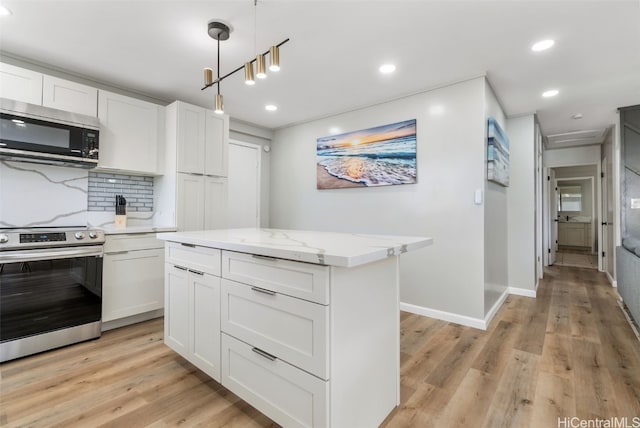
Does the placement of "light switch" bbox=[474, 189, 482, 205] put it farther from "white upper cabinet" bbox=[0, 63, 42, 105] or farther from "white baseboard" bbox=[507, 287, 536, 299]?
"white upper cabinet" bbox=[0, 63, 42, 105]

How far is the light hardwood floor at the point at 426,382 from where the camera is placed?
161cm

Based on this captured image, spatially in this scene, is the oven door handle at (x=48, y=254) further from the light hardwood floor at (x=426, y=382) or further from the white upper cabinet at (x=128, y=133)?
the white upper cabinet at (x=128, y=133)

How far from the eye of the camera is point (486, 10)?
6.32 feet

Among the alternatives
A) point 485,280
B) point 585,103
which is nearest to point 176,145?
point 485,280

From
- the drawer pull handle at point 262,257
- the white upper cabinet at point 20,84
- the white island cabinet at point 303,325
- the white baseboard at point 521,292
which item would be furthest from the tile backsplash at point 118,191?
the white baseboard at point 521,292

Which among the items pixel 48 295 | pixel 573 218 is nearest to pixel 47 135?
pixel 48 295

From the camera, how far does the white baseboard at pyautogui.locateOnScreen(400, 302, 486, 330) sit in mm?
2846

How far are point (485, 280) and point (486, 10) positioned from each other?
87.8 inches

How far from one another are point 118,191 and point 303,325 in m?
2.94

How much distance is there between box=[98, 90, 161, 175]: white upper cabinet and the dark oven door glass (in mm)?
994

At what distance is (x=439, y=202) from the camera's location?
311cm

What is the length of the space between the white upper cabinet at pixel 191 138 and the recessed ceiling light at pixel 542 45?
10.4 feet

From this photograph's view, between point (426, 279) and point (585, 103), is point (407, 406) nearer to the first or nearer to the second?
point (426, 279)

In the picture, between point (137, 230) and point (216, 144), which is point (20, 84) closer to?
point (137, 230)
